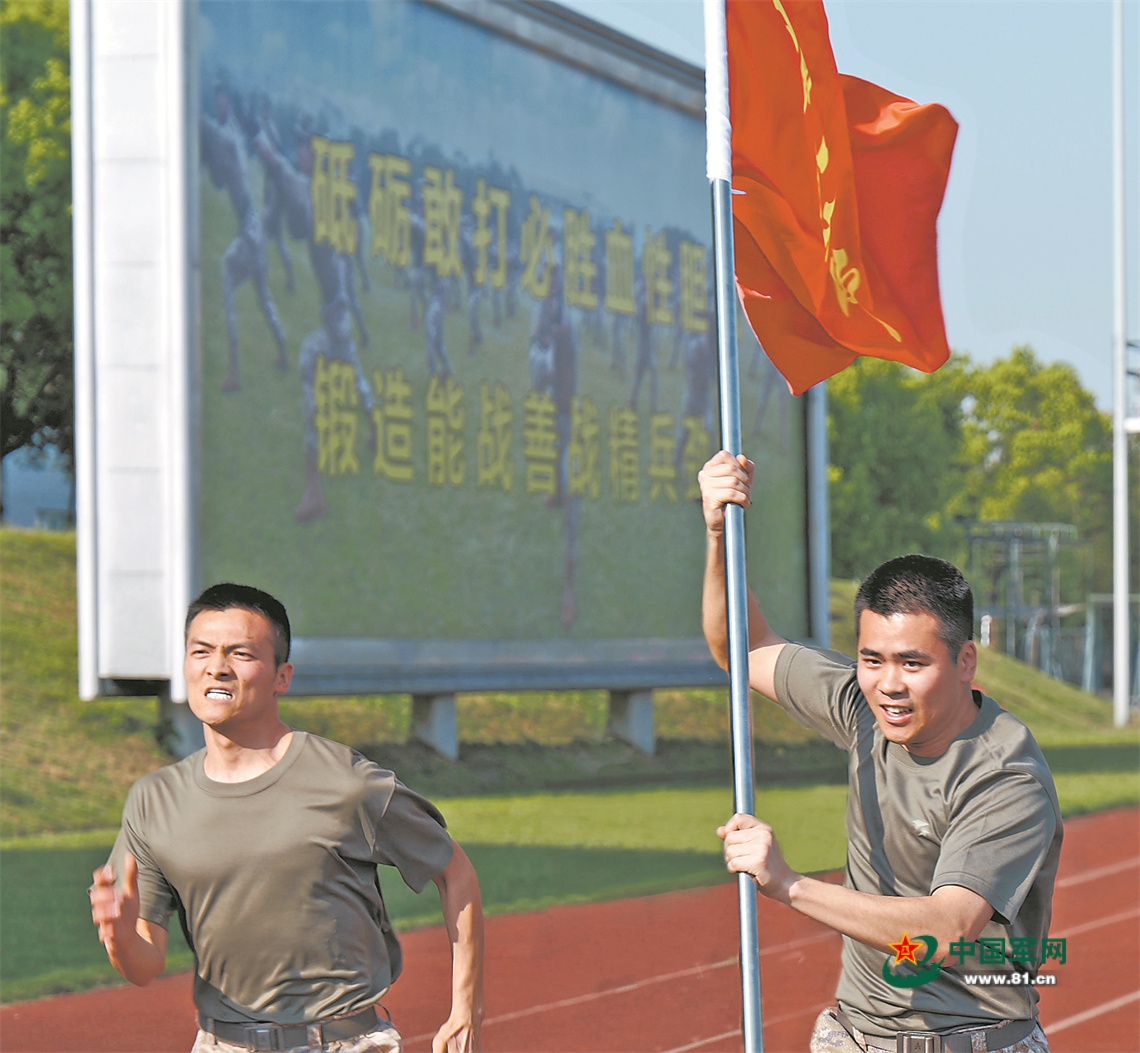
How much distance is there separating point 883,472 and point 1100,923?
94.3ft

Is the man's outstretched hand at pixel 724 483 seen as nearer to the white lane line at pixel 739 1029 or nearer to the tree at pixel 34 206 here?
the white lane line at pixel 739 1029

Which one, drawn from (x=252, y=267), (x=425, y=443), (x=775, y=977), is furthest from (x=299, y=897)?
(x=425, y=443)

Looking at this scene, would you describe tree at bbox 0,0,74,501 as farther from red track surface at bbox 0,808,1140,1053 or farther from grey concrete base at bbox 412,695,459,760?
red track surface at bbox 0,808,1140,1053

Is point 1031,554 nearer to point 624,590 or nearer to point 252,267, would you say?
point 624,590

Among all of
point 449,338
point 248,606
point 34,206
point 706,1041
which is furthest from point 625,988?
point 34,206

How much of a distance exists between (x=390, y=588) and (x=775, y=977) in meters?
5.33

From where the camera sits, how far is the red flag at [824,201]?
388 centimetres

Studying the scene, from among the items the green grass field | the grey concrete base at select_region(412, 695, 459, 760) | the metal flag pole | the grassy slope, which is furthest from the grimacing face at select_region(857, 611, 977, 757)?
the metal flag pole

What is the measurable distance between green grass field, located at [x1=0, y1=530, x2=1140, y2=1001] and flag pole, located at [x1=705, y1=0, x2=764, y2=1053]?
254 inches

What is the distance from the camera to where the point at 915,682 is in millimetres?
2941

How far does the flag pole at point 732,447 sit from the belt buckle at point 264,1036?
0.89 meters

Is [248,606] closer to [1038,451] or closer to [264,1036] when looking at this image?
[264,1036]

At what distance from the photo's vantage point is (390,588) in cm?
1339

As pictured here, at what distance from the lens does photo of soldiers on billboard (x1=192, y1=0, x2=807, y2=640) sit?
1231 cm
